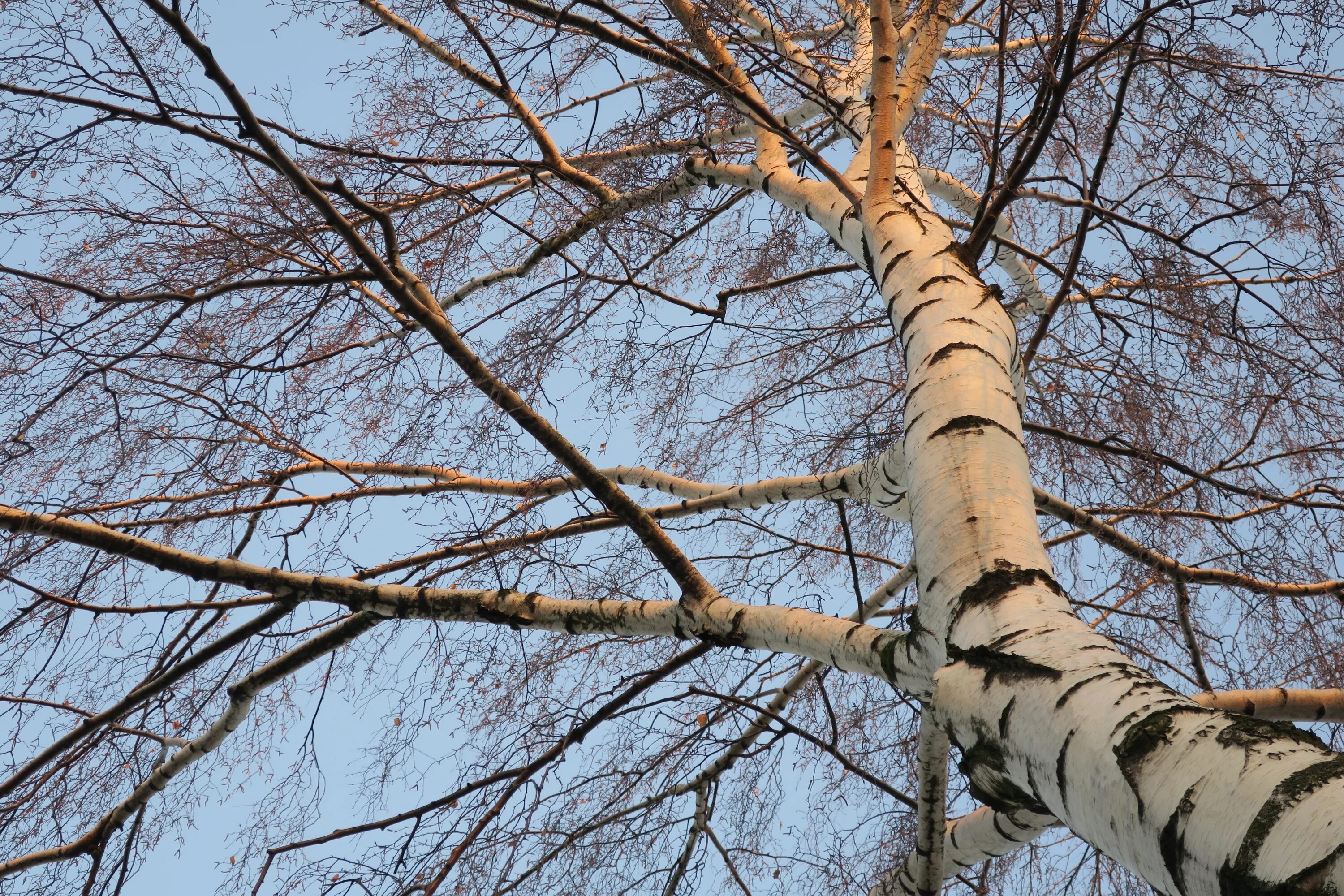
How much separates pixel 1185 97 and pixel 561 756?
2.74 meters

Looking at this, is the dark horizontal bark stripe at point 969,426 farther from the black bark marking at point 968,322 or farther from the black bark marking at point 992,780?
the black bark marking at point 992,780

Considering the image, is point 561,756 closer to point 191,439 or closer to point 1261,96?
point 191,439

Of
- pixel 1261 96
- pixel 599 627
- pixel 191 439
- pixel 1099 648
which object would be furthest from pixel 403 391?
pixel 1261 96

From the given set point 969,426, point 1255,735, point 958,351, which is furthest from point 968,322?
point 1255,735

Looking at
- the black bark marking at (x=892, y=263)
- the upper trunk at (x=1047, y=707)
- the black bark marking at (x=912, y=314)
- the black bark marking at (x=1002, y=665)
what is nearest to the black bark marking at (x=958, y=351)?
the upper trunk at (x=1047, y=707)

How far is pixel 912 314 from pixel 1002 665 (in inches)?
44.2

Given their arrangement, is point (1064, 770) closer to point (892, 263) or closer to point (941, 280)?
point (941, 280)

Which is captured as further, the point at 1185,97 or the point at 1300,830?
the point at 1185,97

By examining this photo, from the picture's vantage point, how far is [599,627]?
219cm

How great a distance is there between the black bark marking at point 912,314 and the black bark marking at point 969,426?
47cm

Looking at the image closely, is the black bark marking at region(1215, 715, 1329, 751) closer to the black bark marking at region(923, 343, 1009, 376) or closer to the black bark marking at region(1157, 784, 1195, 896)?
the black bark marking at region(1157, 784, 1195, 896)

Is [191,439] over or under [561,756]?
over

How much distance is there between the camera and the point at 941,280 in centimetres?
215

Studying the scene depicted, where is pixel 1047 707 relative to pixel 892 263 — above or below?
below
